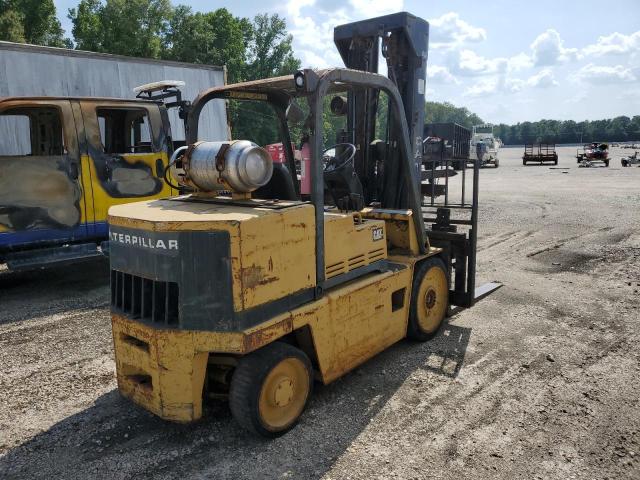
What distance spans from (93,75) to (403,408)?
1058 centimetres

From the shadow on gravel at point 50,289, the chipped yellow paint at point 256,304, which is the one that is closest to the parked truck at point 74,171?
the shadow on gravel at point 50,289

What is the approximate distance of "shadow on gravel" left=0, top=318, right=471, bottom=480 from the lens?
3158 mm

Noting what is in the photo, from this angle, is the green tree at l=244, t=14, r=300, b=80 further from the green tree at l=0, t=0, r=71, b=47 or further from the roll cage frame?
the roll cage frame

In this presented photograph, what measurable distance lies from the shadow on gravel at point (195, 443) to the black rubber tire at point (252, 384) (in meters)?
0.20

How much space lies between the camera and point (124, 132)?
7.61m

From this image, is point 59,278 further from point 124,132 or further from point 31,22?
Answer: point 31,22

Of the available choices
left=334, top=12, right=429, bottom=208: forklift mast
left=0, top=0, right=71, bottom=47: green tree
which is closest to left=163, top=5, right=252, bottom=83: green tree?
left=0, top=0, right=71, bottom=47: green tree

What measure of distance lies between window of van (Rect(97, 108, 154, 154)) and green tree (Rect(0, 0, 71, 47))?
23.4 m

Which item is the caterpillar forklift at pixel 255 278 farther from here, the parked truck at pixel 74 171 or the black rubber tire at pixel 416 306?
the parked truck at pixel 74 171

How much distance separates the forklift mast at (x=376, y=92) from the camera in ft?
17.5

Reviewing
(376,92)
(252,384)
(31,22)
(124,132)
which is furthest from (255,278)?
(31,22)

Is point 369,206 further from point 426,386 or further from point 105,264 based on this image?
point 105,264

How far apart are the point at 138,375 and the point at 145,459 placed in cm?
56

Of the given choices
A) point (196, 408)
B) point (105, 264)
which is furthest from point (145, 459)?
point (105, 264)
